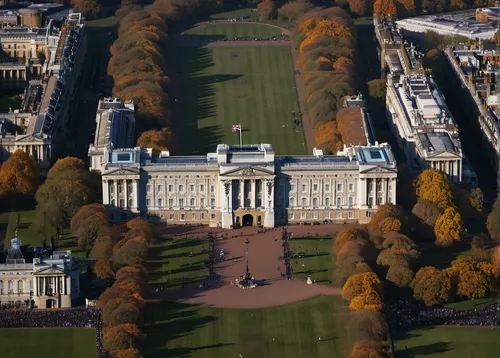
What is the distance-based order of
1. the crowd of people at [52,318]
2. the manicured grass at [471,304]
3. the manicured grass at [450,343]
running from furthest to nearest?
the manicured grass at [471,304] → the crowd of people at [52,318] → the manicured grass at [450,343]

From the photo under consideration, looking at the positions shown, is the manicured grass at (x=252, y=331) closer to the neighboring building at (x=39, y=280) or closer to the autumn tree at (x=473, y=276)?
the neighboring building at (x=39, y=280)

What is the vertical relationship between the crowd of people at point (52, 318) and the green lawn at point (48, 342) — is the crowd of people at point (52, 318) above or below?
above

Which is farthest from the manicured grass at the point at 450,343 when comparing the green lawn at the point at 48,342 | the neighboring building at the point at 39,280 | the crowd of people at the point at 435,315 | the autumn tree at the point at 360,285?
the neighboring building at the point at 39,280

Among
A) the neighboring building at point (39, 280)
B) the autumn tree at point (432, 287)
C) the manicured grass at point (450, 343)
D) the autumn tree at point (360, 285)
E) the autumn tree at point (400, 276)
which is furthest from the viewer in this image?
the autumn tree at point (400, 276)

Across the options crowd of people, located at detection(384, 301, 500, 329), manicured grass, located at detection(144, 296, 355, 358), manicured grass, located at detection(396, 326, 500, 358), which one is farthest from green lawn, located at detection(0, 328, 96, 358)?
manicured grass, located at detection(396, 326, 500, 358)

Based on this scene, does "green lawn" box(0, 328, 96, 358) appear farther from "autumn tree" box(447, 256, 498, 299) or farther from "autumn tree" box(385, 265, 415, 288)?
"autumn tree" box(447, 256, 498, 299)

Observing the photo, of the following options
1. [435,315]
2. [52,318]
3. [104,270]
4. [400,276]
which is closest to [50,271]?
[52,318]

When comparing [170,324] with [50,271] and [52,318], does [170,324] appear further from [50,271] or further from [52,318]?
[50,271]

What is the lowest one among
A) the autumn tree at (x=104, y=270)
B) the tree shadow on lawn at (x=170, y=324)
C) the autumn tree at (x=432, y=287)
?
the tree shadow on lawn at (x=170, y=324)
